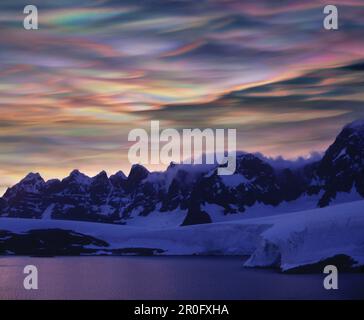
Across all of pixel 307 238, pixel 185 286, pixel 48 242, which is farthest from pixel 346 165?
pixel 185 286

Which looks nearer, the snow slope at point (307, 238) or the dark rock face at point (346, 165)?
the snow slope at point (307, 238)

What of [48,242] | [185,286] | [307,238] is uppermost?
[48,242]

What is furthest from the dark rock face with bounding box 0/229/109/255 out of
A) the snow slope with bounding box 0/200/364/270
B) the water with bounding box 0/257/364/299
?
the water with bounding box 0/257/364/299

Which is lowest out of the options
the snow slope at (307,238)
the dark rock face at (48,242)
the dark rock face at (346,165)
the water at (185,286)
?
the water at (185,286)

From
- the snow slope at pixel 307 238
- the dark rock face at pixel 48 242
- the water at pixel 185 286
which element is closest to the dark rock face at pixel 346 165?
the dark rock face at pixel 48 242

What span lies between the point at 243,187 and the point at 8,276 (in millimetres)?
150564

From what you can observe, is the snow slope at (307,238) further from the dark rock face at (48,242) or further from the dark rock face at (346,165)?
the dark rock face at (346,165)

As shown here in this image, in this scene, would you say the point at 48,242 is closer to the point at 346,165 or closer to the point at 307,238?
the point at 307,238

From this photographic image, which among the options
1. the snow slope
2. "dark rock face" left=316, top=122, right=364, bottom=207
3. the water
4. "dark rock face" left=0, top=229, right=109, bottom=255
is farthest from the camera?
"dark rock face" left=316, top=122, right=364, bottom=207

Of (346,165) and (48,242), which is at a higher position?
(346,165)

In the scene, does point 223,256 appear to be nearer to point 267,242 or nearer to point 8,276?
point 267,242

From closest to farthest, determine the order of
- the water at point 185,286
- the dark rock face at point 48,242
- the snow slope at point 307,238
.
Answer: the water at point 185,286 < the snow slope at point 307,238 < the dark rock face at point 48,242

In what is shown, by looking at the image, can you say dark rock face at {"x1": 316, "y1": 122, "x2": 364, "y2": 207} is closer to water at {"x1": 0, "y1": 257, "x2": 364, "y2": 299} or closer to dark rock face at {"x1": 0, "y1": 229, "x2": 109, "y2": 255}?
dark rock face at {"x1": 0, "y1": 229, "x2": 109, "y2": 255}
